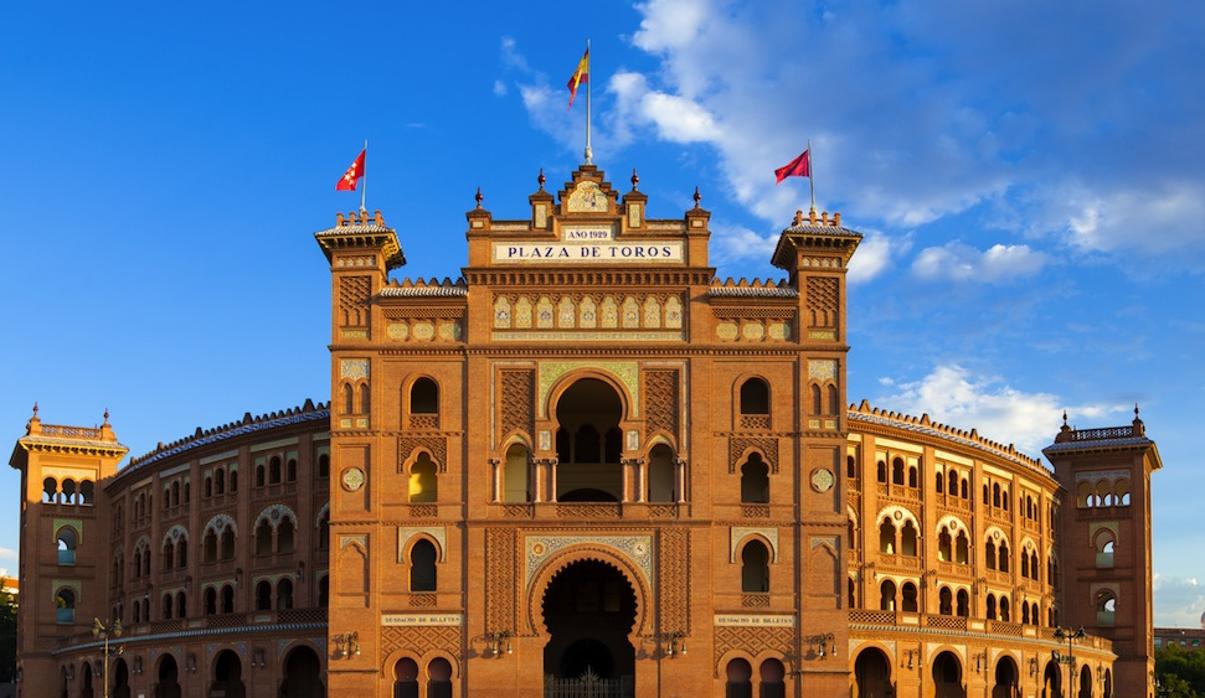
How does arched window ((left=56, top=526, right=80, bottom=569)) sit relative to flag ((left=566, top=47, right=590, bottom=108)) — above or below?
below

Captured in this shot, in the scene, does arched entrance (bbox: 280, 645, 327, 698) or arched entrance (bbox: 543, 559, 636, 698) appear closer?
arched entrance (bbox: 543, 559, 636, 698)

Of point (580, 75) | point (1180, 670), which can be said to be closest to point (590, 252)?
point (580, 75)

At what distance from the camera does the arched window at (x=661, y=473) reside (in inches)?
2820

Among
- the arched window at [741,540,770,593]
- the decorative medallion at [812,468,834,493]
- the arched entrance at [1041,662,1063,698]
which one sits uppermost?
the decorative medallion at [812,468,834,493]

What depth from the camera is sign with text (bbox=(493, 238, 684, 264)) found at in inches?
2837

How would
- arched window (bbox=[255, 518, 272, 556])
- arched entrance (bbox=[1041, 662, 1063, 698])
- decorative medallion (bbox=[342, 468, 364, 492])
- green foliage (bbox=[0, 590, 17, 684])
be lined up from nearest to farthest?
1. decorative medallion (bbox=[342, 468, 364, 492])
2. arched window (bbox=[255, 518, 272, 556])
3. arched entrance (bbox=[1041, 662, 1063, 698])
4. green foliage (bbox=[0, 590, 17, 684])

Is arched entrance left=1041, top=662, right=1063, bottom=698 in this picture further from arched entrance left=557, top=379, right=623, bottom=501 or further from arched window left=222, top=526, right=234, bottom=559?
arched window left=222, top=526, right=234, bottom=559

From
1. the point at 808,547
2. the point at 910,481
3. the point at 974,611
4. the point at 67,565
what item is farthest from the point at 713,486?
the point at 67,565

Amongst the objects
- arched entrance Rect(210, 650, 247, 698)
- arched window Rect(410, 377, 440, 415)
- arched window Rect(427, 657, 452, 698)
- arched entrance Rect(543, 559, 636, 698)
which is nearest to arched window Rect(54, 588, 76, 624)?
arched entrance Rect(210, 650, 247, 698)

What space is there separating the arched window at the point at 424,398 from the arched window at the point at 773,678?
56.6 feet

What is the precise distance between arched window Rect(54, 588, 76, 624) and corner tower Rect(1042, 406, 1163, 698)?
57313 millimetres

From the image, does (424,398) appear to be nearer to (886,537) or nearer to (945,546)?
(886,537)

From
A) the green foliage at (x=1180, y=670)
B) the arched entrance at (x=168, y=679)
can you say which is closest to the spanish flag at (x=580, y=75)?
the arched entrance at (x=168, y=679)

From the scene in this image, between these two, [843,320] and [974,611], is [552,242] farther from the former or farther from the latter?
[974,611]
